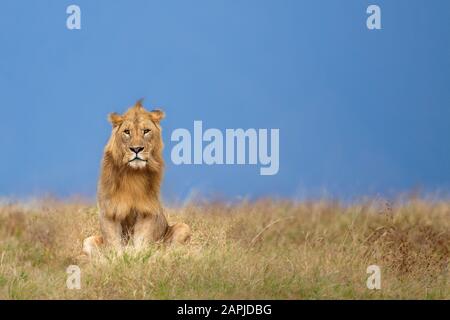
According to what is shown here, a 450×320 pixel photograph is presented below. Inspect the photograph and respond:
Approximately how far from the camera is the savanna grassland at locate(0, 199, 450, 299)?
9.30 metres

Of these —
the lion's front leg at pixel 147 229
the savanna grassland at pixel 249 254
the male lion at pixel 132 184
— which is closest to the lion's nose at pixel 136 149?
the male lion at pixel 132 184

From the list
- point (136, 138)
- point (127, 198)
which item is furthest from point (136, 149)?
point (127, 198)

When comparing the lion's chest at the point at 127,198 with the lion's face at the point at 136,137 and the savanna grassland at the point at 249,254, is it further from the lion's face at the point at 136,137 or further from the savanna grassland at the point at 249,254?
the savanna grassland at the point at 249,254

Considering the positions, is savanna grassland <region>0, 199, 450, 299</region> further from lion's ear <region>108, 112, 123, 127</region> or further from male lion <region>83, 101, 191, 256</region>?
lion's ear <region>108, 112, 123, 127</region>

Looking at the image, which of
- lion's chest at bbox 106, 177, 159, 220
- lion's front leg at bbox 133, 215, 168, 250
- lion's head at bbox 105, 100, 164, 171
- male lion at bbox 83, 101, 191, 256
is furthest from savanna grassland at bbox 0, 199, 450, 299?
lion's head at bbox 105, 100, 164, 171

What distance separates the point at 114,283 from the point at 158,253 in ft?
2.17

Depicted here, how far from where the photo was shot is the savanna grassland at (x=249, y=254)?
9297mm

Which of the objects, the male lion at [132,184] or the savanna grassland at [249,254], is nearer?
the savanna grassland at [249,254]

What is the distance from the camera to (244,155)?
32.8 feet

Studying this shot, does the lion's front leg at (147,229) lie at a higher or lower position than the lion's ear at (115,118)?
lower
